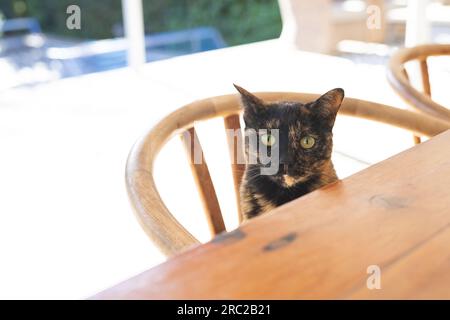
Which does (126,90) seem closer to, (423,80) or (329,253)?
(423,80)

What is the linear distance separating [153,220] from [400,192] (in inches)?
11.3

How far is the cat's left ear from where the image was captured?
75 centimetres

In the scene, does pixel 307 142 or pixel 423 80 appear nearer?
pixel 307 142

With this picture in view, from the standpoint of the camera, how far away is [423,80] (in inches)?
50.1

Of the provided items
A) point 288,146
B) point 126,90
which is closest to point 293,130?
point 288,146

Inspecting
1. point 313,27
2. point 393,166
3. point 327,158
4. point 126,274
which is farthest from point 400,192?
point 313,27

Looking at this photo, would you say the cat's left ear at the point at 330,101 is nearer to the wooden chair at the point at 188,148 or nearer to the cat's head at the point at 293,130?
the cat's head at the point at 293,130

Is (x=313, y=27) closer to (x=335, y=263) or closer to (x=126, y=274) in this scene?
(x=126, y=274)

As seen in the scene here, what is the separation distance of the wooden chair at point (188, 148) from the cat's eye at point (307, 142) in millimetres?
143

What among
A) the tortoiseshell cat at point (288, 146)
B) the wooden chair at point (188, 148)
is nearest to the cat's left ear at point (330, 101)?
the tortoiseshell cat at point (288, 146)

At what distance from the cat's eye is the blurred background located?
253 millimetres

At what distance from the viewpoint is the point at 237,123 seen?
0.90 meters

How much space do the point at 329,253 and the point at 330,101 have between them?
0.34 metres

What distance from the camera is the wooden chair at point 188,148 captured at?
1.95 ft
